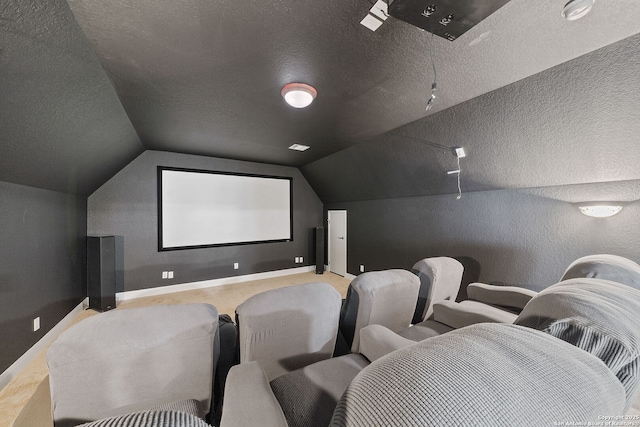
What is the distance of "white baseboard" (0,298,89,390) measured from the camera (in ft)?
6.16

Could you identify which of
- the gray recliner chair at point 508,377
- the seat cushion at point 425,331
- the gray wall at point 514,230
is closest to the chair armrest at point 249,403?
the gray recliner chair at point 508,377

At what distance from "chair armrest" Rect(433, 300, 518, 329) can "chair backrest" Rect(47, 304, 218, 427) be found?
160cm

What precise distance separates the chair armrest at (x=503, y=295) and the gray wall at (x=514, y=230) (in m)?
0.64

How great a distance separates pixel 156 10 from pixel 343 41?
1.05 meters

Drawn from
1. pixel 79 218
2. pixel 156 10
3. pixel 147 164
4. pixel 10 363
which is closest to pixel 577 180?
pixel 156 10

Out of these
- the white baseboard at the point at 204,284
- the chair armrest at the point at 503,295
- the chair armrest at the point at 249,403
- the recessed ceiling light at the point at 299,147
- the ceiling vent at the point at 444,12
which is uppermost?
the recessed ceiling light at the point at 299,147

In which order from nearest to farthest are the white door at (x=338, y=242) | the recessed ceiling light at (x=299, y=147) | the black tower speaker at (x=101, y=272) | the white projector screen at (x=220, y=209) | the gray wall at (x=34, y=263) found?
1. the gray wall at (x=34, y=263)
2. the black tower speaker at (x=101, y=272)
3. the recessed ceiling light at (x=299, y=147)
4. the white projector screen at (x=220, y=209)
5. the white door at (x=338, y=242)

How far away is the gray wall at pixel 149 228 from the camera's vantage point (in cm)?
365

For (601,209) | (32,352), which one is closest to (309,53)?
(601,209)

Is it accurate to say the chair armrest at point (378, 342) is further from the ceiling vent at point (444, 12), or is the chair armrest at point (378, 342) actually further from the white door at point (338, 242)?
the white door at point (338, 242)

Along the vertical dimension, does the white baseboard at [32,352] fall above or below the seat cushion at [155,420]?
below

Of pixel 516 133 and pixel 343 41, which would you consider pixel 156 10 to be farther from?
pixel 516 133

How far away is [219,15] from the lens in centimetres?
122

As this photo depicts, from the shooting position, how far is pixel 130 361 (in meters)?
0.89
